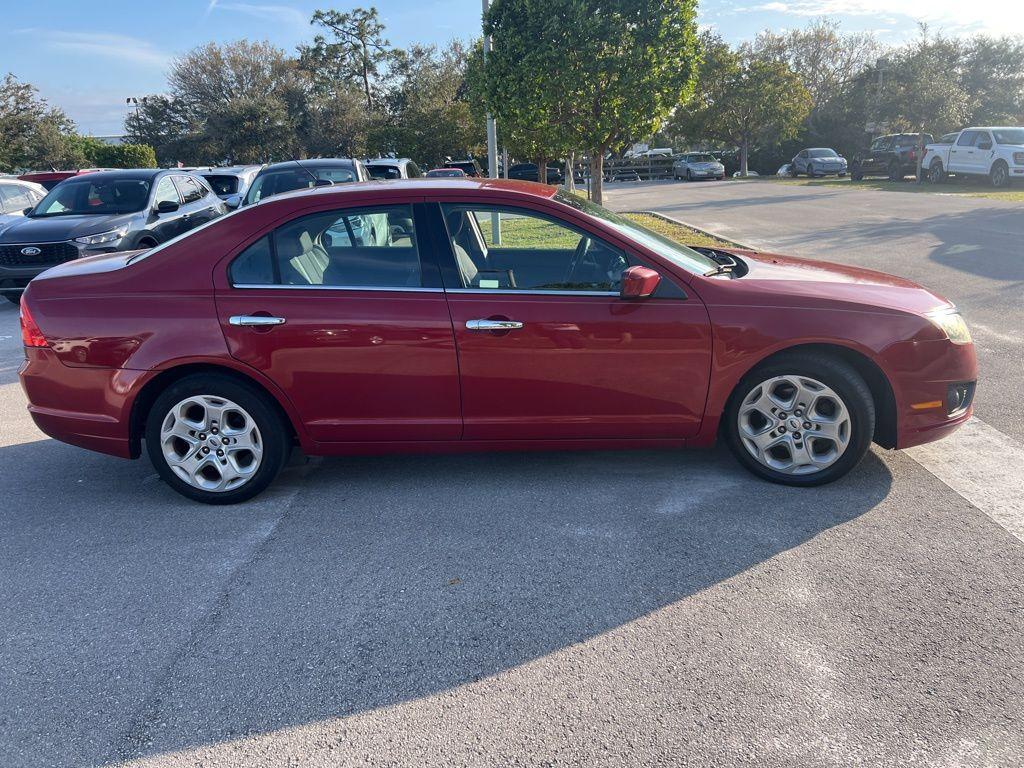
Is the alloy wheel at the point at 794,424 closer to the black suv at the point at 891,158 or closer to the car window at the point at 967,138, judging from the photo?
the car window at the point at 967,138

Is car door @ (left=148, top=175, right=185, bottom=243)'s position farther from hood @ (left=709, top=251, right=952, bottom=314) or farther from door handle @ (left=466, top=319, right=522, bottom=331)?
hood @ (left=709, top=251, right=952, bottom=314)

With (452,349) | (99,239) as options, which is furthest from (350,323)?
(99,239)

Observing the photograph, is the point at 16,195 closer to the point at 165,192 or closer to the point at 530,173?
the point at 165,192

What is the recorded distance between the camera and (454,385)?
4.10 metres

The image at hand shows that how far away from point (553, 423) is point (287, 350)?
146 centimetres

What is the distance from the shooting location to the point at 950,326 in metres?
4.11

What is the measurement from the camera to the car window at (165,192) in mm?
10953

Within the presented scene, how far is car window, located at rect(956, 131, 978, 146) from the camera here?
81.8 ft

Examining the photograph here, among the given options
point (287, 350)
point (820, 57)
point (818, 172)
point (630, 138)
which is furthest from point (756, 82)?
point (287, 350)

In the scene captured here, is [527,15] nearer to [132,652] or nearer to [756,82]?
[132,652]

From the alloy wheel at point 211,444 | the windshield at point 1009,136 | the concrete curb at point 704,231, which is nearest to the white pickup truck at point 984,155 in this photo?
the windshield at point 1009,136

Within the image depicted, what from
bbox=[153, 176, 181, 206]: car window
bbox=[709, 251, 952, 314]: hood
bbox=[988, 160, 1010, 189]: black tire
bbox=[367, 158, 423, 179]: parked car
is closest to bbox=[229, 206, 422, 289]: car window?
bbox=[709, 251, 952, 314]: hood

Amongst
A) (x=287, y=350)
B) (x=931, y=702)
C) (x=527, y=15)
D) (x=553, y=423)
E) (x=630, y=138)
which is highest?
(x=527, y=15)

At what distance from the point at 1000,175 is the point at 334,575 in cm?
2663
